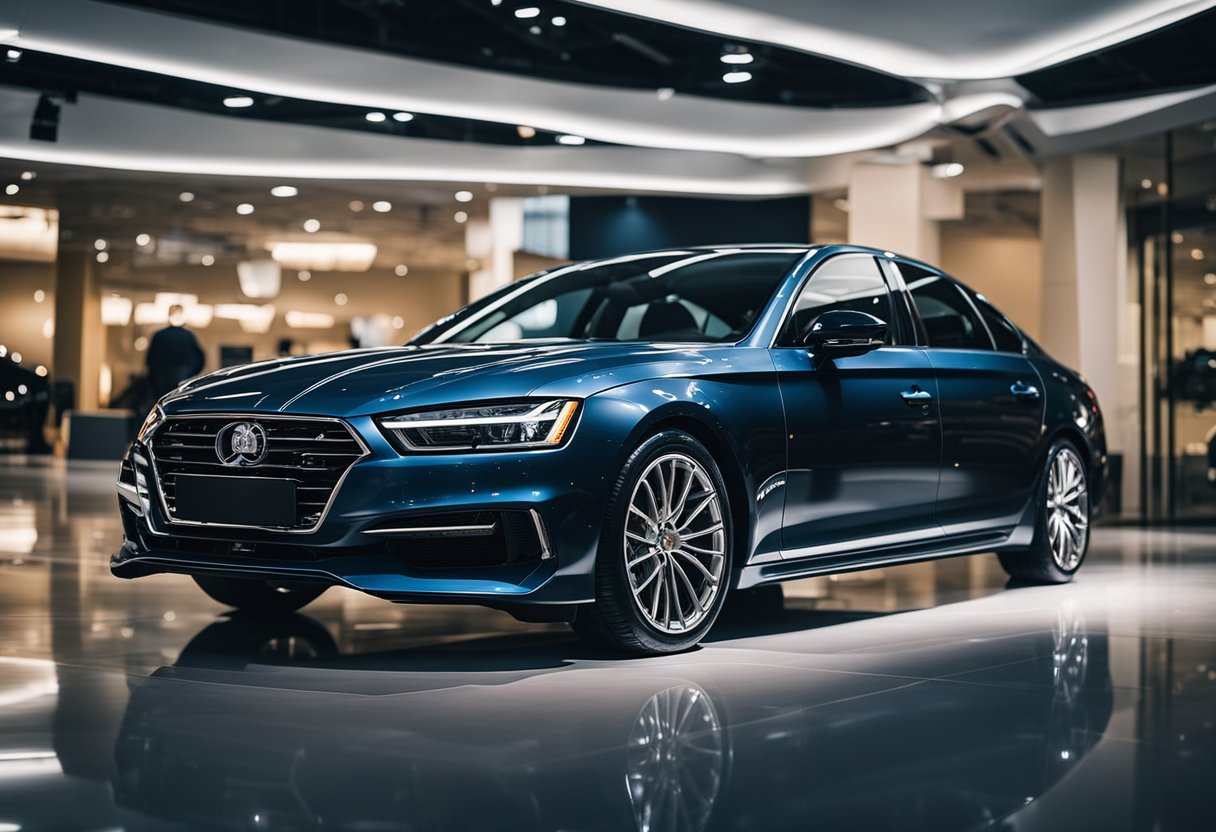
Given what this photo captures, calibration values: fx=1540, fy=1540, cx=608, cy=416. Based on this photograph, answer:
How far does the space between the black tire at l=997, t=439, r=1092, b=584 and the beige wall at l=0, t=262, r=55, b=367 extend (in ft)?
83.5

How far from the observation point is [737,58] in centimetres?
1491

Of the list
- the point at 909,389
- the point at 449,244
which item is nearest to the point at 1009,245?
the point at 449,244

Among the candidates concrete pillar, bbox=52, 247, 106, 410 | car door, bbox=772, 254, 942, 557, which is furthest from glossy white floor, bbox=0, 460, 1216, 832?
concrete pillar, bbox=52, 247, 106, 410

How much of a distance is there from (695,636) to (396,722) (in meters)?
1.41

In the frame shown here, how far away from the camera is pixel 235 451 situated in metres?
4.70

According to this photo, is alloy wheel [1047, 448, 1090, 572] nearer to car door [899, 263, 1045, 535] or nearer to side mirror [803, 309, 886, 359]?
car door [899, 263, 1045, 535]

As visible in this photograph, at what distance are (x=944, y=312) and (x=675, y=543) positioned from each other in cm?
228

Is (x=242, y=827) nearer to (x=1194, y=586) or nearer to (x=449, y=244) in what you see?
(x=1194, y=586)

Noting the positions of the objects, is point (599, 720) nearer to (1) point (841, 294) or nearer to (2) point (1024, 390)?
(1) point (841, 294)

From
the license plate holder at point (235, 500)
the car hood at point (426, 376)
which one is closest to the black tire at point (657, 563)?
the car hood at point (426, 376)

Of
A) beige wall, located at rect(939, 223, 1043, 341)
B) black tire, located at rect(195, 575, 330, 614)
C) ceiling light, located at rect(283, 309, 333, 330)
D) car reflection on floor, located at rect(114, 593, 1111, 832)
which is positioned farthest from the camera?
ceiling light, located at rect(283, 309, 333, 330)

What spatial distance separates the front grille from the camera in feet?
14.7

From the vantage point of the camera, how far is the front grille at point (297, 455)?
4.49 m

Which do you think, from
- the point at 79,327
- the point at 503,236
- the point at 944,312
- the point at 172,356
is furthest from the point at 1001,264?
the point at 944,312
